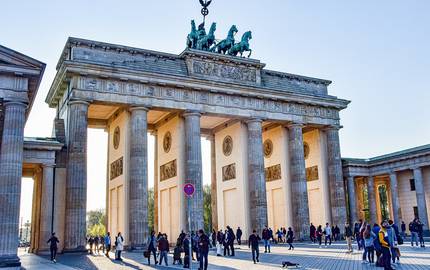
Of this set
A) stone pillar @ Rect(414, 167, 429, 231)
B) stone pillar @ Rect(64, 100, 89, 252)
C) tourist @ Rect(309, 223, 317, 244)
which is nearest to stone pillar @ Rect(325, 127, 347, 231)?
tourist @ Rect(309, 223, 317, 244)

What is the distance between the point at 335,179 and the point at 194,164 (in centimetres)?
1519

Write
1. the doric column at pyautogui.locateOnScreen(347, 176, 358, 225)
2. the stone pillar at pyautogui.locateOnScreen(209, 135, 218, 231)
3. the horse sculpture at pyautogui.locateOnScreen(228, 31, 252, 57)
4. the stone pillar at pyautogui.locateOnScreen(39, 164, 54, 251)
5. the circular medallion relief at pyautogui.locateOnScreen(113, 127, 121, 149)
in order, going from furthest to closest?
the doric column at pyautogui.locateOnScreen(347, 176, 358, 225) < the stone pillar at pyautogui.locateOnScreen(209, 135, 218, 231) < the horse sculpture at pyautogui.locateOnScreen(228, 31, 252, 57) < the circular medallion relief at pyautogui.locateOnScreen(113, 127, 121, 149) < the stone pillar at pyautogui.locateOnScreen(39, 164, 54, 251)

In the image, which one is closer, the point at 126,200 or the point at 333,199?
the point at 126,200

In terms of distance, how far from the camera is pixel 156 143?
4122 centimetres

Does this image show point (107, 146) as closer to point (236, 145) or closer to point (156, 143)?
point (156, 143)

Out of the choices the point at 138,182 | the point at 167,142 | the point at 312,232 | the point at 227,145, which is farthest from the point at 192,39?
the point at 312,232

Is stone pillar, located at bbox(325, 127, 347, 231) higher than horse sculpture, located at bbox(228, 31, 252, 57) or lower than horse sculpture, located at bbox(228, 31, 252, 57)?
lower

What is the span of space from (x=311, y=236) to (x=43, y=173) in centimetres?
2118

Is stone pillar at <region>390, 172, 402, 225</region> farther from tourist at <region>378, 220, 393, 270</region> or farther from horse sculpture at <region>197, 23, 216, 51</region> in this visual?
tourist at <region>378, 220, 393, 270</region>

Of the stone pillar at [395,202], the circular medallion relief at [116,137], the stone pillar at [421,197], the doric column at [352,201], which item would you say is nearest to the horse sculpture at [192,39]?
the circular medallion relief at [116,137]

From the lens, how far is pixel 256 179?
3747 centimetres

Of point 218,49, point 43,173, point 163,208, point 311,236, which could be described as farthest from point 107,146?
point 311,236

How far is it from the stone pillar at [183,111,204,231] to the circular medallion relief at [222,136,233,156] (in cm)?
639

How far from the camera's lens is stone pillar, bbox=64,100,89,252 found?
2892 cm
